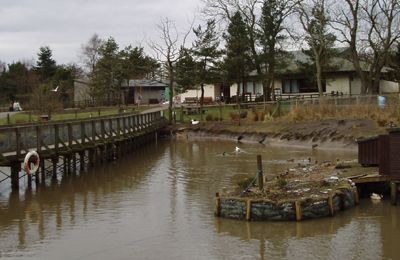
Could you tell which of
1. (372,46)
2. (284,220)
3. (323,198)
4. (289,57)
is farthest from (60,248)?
(289,57)

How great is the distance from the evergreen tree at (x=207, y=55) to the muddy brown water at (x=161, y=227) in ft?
121

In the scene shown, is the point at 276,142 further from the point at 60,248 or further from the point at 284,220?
the point at 60,248

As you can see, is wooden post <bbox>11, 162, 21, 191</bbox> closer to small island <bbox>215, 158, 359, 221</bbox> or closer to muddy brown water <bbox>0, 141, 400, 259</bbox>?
muddy brown water <bbox>0, 141, 400, 259</bbox>

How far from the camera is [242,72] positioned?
61.1m

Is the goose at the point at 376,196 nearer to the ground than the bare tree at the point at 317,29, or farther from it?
nearer to the ground

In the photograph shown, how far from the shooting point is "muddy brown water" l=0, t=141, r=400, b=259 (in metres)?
12.7

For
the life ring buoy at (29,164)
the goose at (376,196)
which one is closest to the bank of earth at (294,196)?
the goose at (376,196)

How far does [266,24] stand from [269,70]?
4577 mm

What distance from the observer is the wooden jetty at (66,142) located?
69.4 ft

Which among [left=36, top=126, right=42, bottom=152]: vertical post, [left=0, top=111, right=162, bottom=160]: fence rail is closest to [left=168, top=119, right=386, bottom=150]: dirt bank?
[left=0, top=111, right=162, bottom=160]: fence rail

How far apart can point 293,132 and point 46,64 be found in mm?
60711

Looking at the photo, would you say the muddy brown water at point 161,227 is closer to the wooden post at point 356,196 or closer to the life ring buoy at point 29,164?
the wooden post at point 356,196

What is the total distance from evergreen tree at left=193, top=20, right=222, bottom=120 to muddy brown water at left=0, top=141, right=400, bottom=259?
3681 cm

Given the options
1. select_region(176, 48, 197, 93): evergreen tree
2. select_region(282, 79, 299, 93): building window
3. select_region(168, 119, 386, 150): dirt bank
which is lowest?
select_region(168, 119, 386, 150): dirt bank
